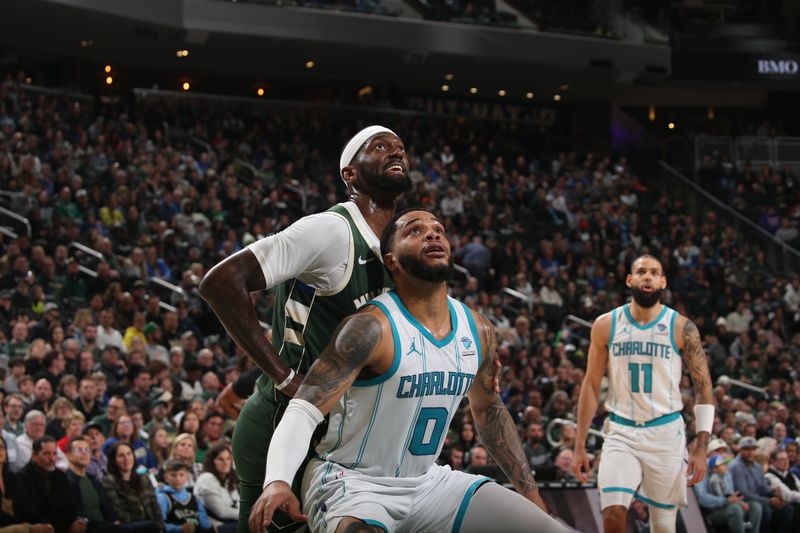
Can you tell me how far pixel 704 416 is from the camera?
787 cm

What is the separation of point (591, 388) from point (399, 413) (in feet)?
12.4

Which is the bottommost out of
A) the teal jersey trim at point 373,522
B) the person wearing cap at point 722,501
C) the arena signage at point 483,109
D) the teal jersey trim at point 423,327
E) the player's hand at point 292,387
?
the person wearing cap at point 722,501

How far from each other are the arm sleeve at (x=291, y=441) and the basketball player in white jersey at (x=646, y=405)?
3.88m

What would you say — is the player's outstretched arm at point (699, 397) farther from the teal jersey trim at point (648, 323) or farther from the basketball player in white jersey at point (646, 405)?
the teal jersey trim at point (648, 323)

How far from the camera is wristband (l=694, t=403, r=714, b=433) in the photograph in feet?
25.7

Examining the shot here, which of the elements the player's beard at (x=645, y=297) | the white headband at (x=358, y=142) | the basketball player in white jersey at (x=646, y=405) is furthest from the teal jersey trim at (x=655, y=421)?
the white headband at (x=358, y=142)

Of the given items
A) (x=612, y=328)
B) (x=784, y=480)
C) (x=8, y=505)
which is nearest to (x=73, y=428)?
(x=8, y=505)

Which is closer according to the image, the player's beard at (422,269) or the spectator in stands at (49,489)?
the player's beard at (422,269)

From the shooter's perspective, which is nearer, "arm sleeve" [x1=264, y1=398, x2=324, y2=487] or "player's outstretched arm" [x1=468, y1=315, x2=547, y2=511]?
"arm sleeve" [x1=264, y1=398, x2=324, y2=487]

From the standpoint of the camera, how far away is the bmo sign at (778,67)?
31.2m

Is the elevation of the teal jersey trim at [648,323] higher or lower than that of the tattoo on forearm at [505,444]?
higher

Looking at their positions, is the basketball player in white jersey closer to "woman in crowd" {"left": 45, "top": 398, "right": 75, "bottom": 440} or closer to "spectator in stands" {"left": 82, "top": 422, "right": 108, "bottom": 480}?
"spectator in stands" {"left": 82, "top": 422, "right": 108, "bottom": 480}

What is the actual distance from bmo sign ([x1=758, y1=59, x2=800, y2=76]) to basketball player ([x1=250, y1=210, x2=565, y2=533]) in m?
28.5

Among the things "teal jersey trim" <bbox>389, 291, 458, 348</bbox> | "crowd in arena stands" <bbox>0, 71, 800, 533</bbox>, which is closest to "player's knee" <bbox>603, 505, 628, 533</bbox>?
"crowd in arena stands" <bbox>0, 71, 800, 533</bbox>
